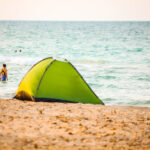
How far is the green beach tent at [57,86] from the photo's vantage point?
765 cm

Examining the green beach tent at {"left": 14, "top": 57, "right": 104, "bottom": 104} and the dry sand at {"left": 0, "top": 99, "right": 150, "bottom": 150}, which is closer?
the dry sand at {"left": 0, "top": 99, "right": 150, "bottom": 150}

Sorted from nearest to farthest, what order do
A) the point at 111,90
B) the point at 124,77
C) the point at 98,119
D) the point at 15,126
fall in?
the point at 15,126
the point at 98,119
the point at 111,90
the point at 124,77

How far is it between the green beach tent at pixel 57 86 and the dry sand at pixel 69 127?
1.75 ft

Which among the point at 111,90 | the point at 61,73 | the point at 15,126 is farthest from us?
the point at 111,90

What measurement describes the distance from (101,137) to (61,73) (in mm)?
3525

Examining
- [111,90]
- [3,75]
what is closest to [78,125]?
[111,90]

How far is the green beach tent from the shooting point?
301 inches

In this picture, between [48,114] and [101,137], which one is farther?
[48,114]

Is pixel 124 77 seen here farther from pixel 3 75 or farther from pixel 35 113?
pixel 35 113

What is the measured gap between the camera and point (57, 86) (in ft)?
25.1

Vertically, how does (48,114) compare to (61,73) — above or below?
below

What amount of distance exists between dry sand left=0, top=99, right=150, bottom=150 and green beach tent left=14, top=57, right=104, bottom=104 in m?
0.53

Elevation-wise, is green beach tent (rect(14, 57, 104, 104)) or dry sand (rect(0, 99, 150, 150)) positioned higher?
green beach tent (rect(14, 57, 104, 104))

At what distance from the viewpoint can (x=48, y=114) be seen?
6141 millimetres
